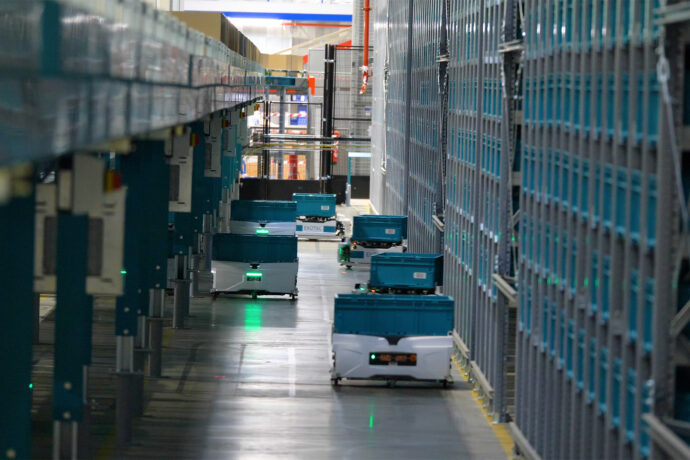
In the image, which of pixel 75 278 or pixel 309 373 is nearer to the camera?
pixel 75 278

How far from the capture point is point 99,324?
26562 millimetres

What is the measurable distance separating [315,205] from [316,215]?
1.31 feet

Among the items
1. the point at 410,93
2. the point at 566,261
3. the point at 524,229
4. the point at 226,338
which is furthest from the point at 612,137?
the point at 410,93

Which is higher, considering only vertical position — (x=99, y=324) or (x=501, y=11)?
(x=501, y=11)

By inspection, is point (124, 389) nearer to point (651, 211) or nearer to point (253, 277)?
point (651, 211)

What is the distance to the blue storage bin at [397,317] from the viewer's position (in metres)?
20.5

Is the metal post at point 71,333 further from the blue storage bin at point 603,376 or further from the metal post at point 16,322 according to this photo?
the blue storage bin at point 603,376

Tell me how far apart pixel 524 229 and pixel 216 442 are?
206 inches

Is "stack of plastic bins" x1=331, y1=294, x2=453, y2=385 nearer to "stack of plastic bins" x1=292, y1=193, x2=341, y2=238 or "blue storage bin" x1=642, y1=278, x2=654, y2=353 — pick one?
"blue storage bin" x1=642, y1=278, x2=654, y2=353

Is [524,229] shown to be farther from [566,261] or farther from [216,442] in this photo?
[216,442]

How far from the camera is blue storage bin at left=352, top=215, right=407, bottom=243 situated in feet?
119

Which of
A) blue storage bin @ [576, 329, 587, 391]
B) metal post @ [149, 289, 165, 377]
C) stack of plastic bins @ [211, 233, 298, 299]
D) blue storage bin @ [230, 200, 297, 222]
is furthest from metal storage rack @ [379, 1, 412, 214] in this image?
blue storage bin @ [576, 329, 587, 391]

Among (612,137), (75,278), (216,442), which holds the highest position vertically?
(612,137)

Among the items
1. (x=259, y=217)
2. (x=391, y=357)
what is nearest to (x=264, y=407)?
(x=391, y=357)
